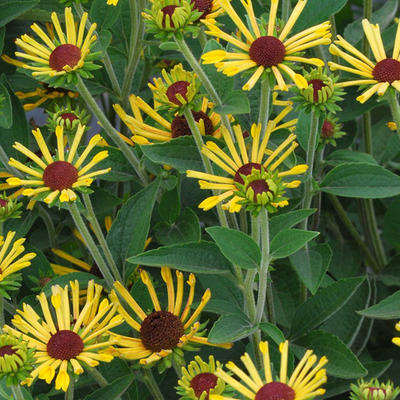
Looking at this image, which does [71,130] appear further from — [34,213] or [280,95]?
[280,95]

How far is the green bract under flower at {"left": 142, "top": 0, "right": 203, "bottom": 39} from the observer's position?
2.27ft

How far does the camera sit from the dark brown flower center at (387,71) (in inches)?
29.1

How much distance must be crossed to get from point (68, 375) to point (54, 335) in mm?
42

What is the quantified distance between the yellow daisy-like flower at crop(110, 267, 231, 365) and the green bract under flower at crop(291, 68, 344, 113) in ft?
0.65

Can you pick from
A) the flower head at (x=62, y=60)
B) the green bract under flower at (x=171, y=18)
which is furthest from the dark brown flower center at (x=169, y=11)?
the flower head at (x=62, y=60)

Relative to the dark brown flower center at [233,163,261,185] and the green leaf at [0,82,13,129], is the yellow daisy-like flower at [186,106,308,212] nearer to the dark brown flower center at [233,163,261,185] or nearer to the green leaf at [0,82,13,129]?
the dark brown flower center at [233,163,261,185]

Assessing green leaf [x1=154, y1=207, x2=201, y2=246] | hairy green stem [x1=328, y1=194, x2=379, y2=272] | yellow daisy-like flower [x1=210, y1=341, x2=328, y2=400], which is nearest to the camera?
yellow daisy-like flower [x1=210, y1=341, x2=328, y2=400]

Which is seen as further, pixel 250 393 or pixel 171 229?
pixel 171 229

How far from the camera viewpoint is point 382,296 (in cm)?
107

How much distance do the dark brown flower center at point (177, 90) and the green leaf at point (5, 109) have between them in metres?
0.21

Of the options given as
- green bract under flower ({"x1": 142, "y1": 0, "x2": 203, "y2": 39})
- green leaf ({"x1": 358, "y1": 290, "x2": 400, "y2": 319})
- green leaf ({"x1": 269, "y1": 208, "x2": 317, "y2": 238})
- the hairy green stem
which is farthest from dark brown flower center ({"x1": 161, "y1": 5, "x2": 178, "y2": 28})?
the hairy green stem

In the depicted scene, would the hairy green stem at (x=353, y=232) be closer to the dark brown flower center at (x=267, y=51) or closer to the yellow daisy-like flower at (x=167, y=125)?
the yellow daisy-like flower at (x=167, y=125)

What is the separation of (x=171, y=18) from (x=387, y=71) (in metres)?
0.21

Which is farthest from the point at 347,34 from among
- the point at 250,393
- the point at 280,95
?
the point at 250,393
